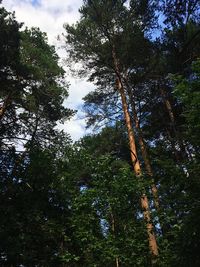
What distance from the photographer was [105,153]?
38.6 feet

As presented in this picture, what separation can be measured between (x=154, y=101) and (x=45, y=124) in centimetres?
518

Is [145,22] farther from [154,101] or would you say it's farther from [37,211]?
[37,211]

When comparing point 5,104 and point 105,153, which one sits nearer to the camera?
point 105,153

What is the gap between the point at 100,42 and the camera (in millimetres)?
13953

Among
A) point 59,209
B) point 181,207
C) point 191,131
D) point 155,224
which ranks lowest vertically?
point 181,207

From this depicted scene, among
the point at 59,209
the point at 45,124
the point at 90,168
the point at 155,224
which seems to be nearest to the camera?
the point at 155,224

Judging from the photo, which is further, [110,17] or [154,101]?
[154,101]

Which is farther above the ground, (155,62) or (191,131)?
(155,62)

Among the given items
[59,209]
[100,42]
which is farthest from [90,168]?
[100,42]

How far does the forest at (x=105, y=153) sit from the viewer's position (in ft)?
24.9

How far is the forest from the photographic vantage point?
7.59 m

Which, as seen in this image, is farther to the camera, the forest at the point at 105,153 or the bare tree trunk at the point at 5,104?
the bare tree trunk at the point at 5,104

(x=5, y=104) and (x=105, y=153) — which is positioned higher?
(x=5, y=104)

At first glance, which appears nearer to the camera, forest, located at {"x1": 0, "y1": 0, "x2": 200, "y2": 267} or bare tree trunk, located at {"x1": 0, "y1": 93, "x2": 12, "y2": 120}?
forest, located at {"x1": 0, "y1": 0, "x2": 200, "y2": 267}
